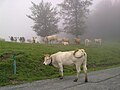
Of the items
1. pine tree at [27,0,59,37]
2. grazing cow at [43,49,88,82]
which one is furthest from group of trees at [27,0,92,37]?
grazing cow at [43,49,88,82]

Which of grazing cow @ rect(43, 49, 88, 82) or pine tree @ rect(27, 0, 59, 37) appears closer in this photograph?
grazing cow @ rect(43, 49, 88, 82)

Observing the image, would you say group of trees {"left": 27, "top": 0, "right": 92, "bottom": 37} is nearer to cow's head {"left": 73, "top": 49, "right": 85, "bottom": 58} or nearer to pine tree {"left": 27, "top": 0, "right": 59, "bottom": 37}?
pine tree {"left": 27, "top": 0, "right": 59, "bottom": 37}

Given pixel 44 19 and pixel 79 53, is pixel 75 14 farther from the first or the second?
pixel 79 53

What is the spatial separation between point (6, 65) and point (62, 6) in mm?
55038

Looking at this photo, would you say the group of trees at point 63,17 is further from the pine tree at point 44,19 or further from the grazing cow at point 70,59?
the grazing cow at point 70,59

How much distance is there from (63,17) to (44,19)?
16.6 feet

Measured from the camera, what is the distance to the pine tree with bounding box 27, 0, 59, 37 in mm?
76438

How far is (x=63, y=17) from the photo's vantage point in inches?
3169

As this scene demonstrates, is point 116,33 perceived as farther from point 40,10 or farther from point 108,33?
point 40,10

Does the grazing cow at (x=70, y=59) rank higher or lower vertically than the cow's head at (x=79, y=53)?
lower

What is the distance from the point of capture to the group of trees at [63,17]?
250ft

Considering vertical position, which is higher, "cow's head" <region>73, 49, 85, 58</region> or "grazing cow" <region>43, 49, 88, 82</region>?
"cow's head" <region>73, 49, 85, 58</region>

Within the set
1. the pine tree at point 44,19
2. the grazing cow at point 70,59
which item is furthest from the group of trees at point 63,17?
the grazing cow at point 70,59

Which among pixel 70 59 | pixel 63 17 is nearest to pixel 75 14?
pixel 63 17
